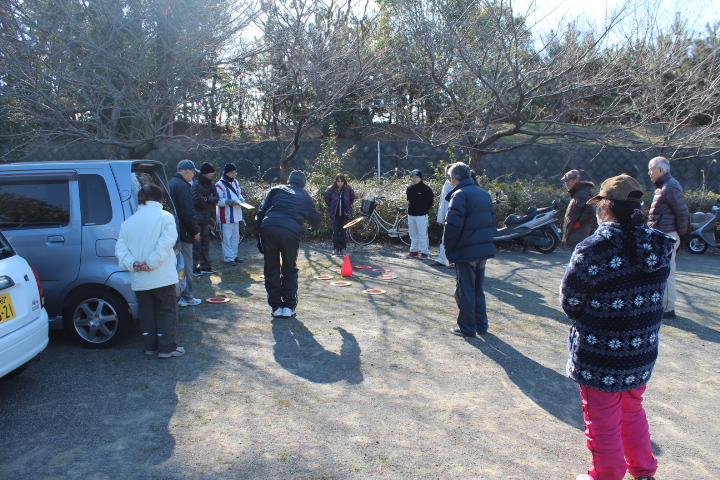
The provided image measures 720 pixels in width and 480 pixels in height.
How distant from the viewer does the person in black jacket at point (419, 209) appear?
10188mm

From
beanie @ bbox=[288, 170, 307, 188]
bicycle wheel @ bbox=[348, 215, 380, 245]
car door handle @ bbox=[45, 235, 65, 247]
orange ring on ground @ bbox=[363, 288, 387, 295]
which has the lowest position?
orange ring on ground @ bbox=[363, 288, 387, 295]

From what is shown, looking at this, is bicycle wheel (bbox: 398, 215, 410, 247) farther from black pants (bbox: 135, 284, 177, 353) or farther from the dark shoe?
black pants (bbox: 135, 284, 177, 353)

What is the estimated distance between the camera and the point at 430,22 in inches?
419

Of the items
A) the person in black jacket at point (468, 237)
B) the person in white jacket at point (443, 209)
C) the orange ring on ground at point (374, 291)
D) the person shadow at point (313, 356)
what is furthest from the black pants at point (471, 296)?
the person in white jacket at point (443, 209)

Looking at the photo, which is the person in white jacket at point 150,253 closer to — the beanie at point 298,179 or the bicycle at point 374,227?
the beanie at point 298,179

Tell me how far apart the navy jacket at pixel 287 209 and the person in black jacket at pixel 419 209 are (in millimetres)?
4172

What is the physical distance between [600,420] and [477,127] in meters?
9.83

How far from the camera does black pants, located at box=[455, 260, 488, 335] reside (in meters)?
5.53

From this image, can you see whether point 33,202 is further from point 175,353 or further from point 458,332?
point 458,332

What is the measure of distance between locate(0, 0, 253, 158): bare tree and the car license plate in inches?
261

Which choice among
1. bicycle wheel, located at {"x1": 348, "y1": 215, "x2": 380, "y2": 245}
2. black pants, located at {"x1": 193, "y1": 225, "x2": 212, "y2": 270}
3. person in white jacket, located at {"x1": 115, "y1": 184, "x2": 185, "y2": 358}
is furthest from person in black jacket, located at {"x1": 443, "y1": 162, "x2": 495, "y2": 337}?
bicycle wheel, located at {"x1": 348, "y1": 215, "x2": 380, "y2": 245}

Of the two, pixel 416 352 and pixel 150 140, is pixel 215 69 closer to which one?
pixel 150 140

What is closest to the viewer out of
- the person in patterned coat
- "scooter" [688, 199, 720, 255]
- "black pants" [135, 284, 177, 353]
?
the person in patterned coat

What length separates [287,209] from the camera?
6.15 metres
